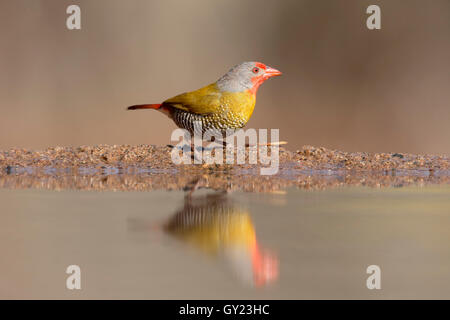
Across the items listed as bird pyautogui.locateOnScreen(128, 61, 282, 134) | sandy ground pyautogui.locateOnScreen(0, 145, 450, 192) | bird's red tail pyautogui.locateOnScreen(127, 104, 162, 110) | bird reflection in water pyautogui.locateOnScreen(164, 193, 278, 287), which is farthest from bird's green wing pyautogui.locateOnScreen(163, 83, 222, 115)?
bird reflection in water pyautogui.locateOnScreen(164, 193, 278, 287)

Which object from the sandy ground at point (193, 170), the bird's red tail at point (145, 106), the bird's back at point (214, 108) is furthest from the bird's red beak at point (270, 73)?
the bird's red tail at point (145, 106)

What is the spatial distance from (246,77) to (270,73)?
0.21 metres

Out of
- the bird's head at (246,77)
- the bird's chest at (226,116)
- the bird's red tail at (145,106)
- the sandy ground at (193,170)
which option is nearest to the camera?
the sandy ground at (193,170)

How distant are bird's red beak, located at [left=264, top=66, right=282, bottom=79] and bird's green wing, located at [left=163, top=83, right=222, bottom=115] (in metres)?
0.43

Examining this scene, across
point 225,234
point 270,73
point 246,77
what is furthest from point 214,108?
point 225,234

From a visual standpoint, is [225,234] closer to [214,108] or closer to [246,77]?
[214,108]

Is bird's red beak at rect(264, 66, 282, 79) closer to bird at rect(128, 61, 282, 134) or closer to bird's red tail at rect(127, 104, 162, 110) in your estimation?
bird at rect(128, 61, 282, 134)

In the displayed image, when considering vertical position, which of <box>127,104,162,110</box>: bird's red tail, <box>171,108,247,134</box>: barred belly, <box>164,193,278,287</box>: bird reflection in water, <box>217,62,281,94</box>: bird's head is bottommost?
<box>164,193,278,287</box>: bird reflection in water

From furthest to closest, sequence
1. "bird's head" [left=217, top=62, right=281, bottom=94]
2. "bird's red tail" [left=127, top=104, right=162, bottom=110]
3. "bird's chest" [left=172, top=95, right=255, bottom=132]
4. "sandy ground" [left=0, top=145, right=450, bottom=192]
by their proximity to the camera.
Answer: "bird's red tail" [left=127, top=104, right=162, bottom=110], "bird's head" [left=217, top=62, right=281, bottom=94], "bird's chest" [left=172, top=95, right=255, bottom=132], "sandy ground" [left=0, top=145, right=450, bottom=192]

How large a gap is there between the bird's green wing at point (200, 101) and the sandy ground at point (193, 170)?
39cm

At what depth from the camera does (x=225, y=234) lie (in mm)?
2133

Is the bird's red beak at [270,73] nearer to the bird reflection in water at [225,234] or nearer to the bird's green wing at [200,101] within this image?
the bird's green wing at [200,101]

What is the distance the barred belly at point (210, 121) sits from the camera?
4.46 m

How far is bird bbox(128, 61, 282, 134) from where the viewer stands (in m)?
4.46
